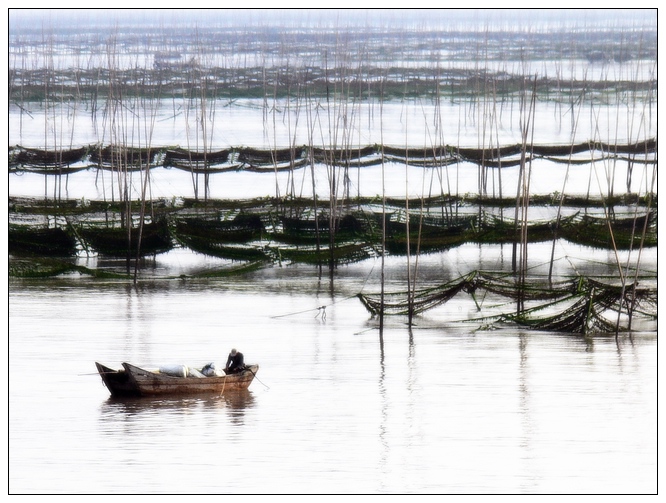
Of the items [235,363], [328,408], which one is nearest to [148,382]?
[235,363]

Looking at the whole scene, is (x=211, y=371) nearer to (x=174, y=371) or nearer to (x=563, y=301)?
(x=174, y=371)

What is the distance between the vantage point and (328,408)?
12.5m

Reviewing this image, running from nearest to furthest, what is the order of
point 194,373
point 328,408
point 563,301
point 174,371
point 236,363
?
1. point 328,408
2. point 174,371
3. point 194,373
4. point 236,363
5. point 563,301

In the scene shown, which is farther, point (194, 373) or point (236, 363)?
point (236, 363)

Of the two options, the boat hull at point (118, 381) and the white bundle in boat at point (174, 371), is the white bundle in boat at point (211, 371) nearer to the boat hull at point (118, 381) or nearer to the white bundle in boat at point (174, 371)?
the white bundle in boat at point (174, 371)

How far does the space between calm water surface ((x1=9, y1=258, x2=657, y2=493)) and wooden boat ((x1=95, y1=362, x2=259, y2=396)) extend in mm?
160

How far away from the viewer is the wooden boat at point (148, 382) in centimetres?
1272

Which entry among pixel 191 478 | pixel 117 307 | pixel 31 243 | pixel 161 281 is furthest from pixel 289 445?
pixel 31 243

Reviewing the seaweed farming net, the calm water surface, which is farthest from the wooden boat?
the seaweed farming net

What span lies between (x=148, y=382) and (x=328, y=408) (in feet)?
6.46

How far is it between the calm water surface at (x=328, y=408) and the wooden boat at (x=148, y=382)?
160 millimetres

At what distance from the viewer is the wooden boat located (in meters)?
12.7

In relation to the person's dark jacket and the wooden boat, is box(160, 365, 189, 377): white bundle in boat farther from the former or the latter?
the person's dark jacket

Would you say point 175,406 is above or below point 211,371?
below
